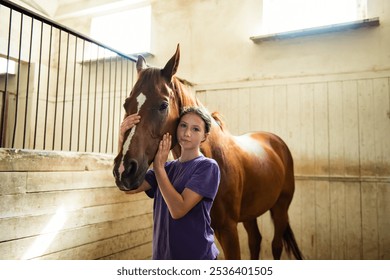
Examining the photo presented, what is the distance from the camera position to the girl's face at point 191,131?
0.86m

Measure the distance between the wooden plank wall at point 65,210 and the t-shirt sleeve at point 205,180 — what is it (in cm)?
91

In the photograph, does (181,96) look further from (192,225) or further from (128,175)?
(192,225)

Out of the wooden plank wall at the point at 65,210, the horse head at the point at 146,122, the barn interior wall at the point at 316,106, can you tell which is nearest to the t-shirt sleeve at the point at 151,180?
the horse head at the point at 146,122

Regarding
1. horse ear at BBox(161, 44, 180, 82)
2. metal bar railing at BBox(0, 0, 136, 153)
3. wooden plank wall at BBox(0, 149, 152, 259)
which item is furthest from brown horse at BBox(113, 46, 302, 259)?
metal bar railing at BBox(0, 0, 136, 153)

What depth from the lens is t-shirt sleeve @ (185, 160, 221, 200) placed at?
2.50 ft

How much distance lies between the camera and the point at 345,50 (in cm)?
237

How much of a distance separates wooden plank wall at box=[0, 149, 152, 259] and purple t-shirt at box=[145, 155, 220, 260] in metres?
0.79

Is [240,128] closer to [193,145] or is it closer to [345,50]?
[345,50]

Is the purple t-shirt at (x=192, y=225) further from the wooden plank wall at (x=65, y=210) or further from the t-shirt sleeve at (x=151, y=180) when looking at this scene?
the wooden plank wall at (x=65, y=210)

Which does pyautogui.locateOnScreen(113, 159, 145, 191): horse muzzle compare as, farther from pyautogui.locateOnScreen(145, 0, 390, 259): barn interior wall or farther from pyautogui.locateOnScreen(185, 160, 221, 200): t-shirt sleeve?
pyautogui.locateOnScreen(145, 0, 390, 259): barn interior wall

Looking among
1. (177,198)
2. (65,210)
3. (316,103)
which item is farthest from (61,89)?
(177,198)

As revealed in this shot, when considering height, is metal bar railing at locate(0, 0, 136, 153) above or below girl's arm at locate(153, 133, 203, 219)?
above

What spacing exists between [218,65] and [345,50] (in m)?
1.14
